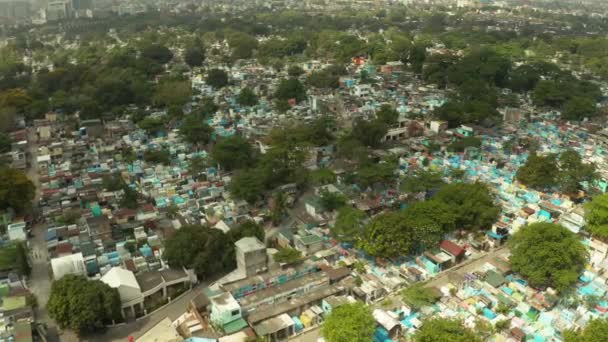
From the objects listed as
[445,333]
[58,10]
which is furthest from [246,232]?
[58,10]

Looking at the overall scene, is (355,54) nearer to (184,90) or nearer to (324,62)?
(324,62)

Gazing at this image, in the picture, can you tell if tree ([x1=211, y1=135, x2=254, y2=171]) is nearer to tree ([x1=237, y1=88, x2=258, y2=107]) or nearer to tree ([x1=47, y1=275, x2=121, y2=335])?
tree ([x1=47, y1=275, x2=121, y2=335])

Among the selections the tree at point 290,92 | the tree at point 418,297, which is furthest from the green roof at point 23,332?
the tree at point 290,92

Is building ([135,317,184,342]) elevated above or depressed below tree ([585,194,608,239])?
below

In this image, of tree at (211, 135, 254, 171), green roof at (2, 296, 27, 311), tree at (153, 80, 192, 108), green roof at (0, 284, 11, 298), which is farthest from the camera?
tree at (153, 80, 192, 108)

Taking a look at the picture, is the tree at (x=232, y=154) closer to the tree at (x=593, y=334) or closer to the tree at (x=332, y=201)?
the tree at (x=332, y=201)

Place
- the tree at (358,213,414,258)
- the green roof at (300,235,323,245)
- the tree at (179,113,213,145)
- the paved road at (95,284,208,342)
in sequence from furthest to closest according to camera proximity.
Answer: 1. the tree at (179,113,213,145)
2. the green roof at (300,235,323,245)
3. the tree at (358,213,414,258)
4. the paved road at (95,284,208,342)

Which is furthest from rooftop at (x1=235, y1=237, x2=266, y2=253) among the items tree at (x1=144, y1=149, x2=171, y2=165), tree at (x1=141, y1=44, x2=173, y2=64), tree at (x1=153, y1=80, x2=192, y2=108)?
tree at (x1=141, y1=44, x2=173, y2=64)
